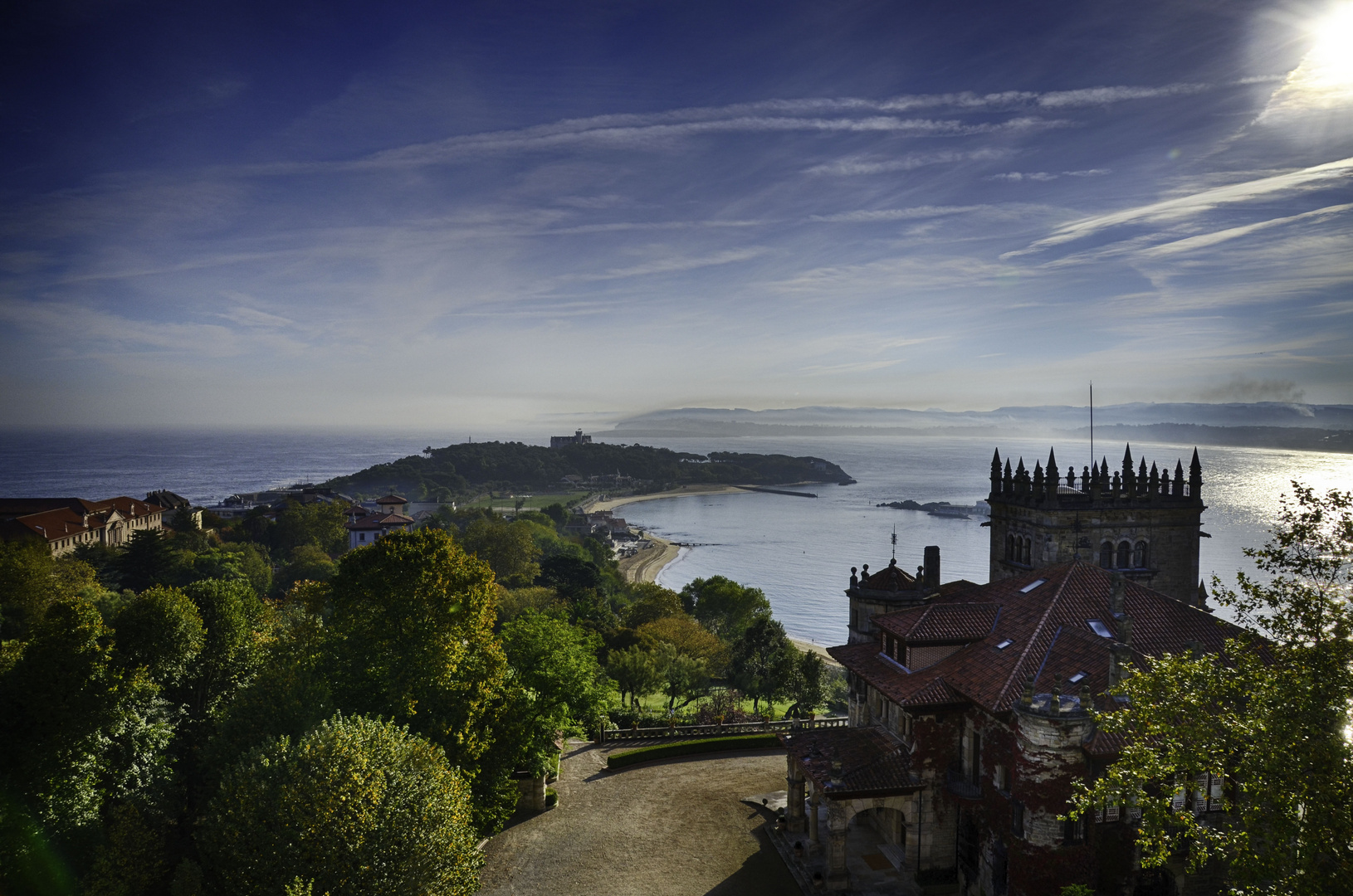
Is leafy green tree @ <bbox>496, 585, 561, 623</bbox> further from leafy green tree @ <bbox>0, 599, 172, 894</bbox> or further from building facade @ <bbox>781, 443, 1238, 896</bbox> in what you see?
building facade @ <bbox>781, 443, 1238, 896</bbox>

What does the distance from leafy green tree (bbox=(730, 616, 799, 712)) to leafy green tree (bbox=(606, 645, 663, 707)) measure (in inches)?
237

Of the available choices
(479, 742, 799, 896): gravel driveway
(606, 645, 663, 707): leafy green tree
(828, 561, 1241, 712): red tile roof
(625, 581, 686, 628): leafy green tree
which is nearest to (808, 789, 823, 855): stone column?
(479, 742, 799, 896): gravel driveway

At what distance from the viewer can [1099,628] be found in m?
25.8

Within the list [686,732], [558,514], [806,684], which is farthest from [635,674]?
[558,514]

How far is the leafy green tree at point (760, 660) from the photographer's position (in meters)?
50.4

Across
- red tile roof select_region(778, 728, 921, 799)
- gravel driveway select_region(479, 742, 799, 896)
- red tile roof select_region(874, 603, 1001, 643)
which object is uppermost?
red tile roof select_region(874, 603, 1001, 643)

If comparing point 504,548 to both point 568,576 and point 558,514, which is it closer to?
point 568,576

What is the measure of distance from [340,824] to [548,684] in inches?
556

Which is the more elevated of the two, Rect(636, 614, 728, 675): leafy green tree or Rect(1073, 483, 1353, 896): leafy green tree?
Rect(1073, 483, 1353, 896): leafy green tree

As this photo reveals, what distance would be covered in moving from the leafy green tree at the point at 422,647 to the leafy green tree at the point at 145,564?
1884 inches

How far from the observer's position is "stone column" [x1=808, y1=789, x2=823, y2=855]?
27.0m

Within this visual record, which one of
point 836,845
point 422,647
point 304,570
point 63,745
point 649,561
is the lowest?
point 649,561

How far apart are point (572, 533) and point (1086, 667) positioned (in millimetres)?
134710

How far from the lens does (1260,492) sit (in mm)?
149000
